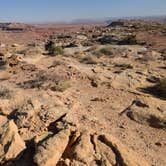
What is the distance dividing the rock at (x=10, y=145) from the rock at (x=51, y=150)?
69 cm

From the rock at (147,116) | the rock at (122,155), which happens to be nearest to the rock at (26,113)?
the rock at (122,155)

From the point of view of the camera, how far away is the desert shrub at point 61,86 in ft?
38.9

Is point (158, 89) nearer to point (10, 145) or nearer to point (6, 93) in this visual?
point (6, 93)

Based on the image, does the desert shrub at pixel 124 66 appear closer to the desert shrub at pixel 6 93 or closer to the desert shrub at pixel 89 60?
the desert shrub at pixel 89 60

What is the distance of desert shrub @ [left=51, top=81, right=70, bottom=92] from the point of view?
11859 mm

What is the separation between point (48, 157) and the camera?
6.82 metres

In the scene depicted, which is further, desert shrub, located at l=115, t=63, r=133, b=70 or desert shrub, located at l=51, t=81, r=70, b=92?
desert shrub, located at l=115, t=63, r=133, b=70

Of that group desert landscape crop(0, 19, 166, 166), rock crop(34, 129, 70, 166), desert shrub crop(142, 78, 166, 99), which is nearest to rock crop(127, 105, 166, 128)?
desert landscape crop(0, 19, 166, 166)

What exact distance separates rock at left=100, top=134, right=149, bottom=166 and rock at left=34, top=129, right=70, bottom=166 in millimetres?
967

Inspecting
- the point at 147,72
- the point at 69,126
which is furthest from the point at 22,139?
the point at 147,72

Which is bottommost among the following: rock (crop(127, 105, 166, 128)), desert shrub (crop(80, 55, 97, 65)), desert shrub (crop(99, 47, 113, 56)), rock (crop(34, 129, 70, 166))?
desert shrub (crop(99, 47, 113, 56))

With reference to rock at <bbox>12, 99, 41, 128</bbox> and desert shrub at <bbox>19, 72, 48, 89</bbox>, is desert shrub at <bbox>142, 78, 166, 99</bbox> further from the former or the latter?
rock at <bbox>12, 99, 41, 128</bbox>

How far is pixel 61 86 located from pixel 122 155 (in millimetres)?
5241

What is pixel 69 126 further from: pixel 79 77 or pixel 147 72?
pixel 147 72
